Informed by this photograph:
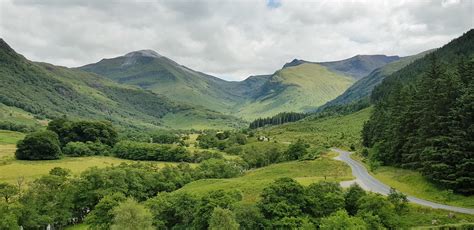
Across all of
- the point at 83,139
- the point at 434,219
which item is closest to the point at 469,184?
the point at 434,219

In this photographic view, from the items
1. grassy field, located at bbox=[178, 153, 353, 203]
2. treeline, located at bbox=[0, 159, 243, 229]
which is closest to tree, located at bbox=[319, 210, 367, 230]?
treeline, located at bbox=[0, 159, 243, 229]

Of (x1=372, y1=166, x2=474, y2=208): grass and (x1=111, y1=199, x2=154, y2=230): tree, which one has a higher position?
(x1=372, y1=166, x2=474, y2=208): grass

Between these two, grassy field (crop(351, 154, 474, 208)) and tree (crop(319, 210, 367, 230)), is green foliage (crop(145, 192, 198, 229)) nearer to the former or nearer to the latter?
tree (crop(319, 210, 367, 230))

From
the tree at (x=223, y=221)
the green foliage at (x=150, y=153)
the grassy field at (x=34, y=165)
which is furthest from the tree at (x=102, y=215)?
the green foliage at (x=150, y=153)

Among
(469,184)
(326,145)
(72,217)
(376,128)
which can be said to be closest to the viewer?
(469,184)

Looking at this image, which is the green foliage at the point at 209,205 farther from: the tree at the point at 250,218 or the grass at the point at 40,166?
the grass at the point at 40,166

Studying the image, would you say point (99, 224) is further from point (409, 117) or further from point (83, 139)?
point (83, 139)

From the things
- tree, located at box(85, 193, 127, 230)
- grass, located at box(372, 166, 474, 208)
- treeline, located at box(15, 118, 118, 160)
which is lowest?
tree, located at box(85, 193, 127, 230)
